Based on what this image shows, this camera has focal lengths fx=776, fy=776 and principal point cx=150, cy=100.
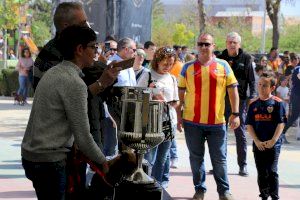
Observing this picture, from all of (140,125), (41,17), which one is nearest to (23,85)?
(140,125)

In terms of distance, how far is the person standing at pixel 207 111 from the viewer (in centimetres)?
845

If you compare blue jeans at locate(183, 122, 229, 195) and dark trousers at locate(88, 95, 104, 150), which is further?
blue jeans at locate(183, 122, 229, 195)

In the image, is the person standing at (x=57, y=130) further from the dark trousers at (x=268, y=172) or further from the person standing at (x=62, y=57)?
the dark trousers at (x=268, y=172)

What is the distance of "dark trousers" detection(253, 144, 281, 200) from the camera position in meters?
8.10

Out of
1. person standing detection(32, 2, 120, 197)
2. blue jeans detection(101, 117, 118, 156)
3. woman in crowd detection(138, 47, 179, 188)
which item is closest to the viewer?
person standing detection(32, 2, 120, 197)

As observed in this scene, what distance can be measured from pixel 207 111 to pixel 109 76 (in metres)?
3.23

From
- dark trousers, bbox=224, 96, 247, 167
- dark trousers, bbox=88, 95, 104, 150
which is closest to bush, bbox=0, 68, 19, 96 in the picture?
dark trousers, bbox=224, 96, 247, 167

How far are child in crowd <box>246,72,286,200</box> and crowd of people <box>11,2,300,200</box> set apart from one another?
0.01m

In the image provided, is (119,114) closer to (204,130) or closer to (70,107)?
(70,107)

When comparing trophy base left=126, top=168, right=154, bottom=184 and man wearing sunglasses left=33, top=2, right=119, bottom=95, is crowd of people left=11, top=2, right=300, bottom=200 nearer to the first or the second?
man wearing sunglasses left=33, top=2, right=119, bottom=95

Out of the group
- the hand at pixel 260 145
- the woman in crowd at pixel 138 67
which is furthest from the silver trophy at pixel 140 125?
the woman in crowd at pixel 138 67

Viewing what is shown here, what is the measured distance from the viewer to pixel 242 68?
1055 centimetres

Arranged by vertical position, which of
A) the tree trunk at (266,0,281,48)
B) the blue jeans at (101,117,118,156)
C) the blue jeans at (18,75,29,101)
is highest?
the tree trunk at (266,0,281,48)

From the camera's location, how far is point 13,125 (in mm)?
16516
